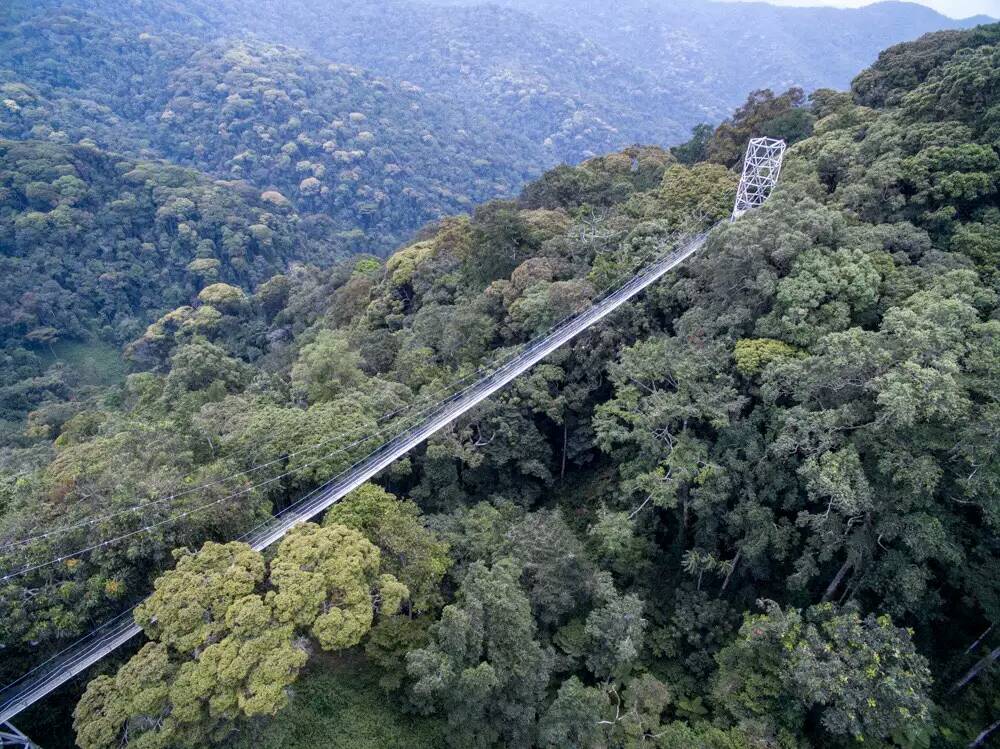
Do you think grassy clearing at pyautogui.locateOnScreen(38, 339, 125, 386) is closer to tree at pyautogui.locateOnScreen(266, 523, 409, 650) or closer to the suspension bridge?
the suspension bridge

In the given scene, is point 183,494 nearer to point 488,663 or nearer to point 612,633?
point 488,663

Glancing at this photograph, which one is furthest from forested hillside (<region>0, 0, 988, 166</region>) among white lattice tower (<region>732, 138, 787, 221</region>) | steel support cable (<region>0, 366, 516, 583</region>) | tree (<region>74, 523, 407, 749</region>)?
tree (<region>74, 523, 407, 749</region>)

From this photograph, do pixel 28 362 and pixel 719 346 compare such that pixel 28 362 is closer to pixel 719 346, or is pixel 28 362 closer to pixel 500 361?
pixel 500 361

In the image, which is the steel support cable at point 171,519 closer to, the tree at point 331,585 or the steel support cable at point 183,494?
the steel support cable at point 183,494

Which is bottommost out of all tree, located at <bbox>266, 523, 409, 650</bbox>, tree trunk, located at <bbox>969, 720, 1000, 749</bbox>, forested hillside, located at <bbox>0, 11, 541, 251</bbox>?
forested hillside, located at <bbox>0, 11, 541, 251</bbox>

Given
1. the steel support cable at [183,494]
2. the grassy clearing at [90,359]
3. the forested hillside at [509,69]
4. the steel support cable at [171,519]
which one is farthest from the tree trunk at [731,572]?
the forested hillside at [509,69]


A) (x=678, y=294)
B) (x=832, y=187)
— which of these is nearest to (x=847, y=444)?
(x=678, y=294)

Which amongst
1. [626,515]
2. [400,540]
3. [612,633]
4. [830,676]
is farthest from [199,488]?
[830,676]
